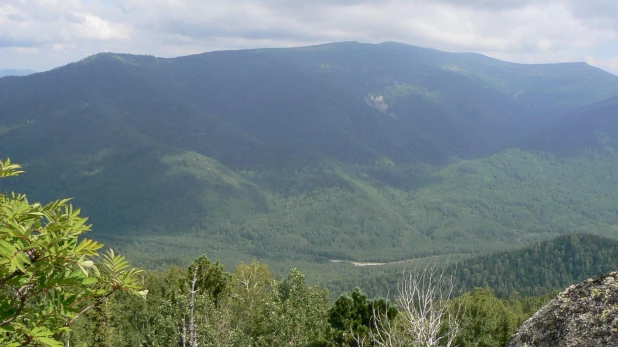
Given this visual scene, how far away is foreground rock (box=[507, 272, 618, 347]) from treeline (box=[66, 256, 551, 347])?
1167 centimetres

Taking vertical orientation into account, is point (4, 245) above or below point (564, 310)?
above

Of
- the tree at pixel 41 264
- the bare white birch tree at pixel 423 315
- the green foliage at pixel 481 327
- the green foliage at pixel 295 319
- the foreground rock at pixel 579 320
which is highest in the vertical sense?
the tree at pixel 41 264

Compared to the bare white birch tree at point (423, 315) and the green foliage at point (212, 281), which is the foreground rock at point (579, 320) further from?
the green foliage at point (212, 281)

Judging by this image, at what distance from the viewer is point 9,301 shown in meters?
4.46

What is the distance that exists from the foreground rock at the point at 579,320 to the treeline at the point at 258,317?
1167 centimetres

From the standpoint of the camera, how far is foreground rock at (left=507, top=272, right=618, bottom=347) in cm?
657

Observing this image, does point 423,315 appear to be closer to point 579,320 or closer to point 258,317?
point 579,320

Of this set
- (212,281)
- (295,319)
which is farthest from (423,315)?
(212,281)

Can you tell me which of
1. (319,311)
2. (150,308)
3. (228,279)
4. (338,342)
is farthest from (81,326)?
(338,342)

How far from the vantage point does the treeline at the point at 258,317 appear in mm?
28594

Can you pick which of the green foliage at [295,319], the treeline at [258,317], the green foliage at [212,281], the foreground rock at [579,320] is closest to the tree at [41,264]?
the foreground rock at [579,320]

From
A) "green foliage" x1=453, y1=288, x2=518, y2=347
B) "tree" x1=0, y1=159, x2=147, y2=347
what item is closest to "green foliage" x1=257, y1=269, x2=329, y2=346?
"green foliage" x1=453, y1=288, x2=518, y2=347

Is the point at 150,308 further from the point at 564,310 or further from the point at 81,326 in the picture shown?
the point at 564,310

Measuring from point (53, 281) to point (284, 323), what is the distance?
28.3m
